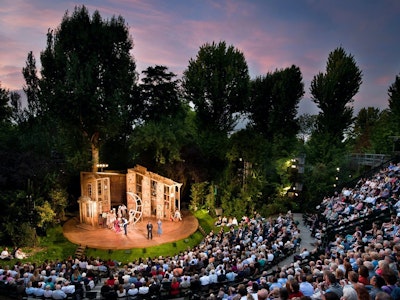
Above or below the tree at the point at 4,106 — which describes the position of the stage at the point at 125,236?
below

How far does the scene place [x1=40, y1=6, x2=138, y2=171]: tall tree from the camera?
26188mm

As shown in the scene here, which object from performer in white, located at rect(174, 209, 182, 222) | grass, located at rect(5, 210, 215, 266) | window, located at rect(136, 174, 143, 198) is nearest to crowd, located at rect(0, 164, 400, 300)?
grass, located at rect(5, 210, 215, 266)

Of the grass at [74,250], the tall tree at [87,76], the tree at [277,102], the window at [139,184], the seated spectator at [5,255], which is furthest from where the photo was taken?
the tree at [277,102]

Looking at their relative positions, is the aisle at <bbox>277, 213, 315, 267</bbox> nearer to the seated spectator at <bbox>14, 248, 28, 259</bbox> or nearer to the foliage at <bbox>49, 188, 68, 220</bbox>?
the seated spectator at <bbox>14, 248, 28, 259</bbox>

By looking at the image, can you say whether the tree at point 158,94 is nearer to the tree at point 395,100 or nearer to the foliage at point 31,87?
the foliage at point 31,87

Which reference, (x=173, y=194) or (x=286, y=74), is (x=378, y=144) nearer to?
(x=286, y=74)

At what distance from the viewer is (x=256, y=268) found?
13.4 m

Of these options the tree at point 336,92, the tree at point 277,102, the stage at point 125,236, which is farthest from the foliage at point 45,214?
the tree at point 336,92

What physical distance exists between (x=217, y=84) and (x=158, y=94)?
20.9 feet

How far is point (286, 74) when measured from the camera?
32781mm

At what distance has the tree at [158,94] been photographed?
1297 inches

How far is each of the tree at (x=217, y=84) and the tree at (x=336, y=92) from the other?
7.83 metres

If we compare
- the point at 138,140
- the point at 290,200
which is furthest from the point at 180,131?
the point at 290,200

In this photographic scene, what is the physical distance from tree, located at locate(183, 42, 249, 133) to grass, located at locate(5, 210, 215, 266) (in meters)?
14.6
